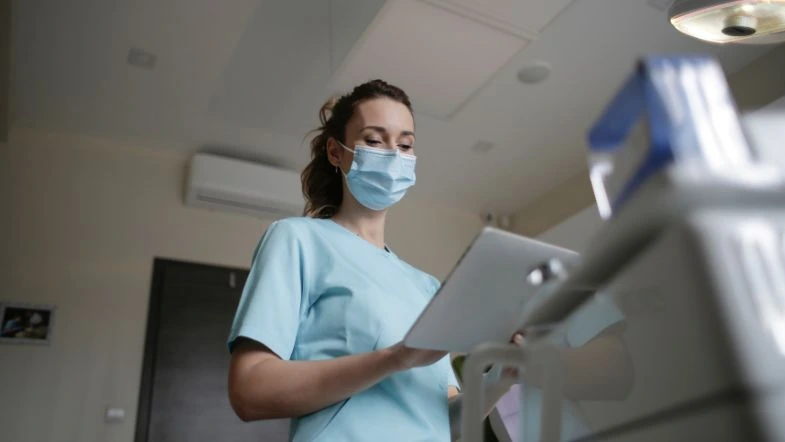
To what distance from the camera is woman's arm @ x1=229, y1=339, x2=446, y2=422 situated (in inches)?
31.5

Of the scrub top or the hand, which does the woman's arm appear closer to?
the hand

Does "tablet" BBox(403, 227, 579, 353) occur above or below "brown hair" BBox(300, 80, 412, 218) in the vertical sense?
below

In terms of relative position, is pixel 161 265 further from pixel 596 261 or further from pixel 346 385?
pixel 596 261

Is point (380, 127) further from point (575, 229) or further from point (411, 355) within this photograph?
point (575, 229)

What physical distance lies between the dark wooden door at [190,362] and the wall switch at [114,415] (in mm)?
75

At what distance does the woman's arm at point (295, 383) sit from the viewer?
800 millimetres

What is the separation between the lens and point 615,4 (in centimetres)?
252

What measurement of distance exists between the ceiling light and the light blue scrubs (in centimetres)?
100

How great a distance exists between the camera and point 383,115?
1.26 meters

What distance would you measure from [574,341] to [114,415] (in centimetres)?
290

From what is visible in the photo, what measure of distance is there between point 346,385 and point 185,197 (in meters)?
2.83

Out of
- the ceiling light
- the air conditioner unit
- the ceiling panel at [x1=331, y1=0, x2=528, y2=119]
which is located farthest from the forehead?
the air conditioner unit

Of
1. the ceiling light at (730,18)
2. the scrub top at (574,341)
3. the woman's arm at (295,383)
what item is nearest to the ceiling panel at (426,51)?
the ceiling light at (730,18)

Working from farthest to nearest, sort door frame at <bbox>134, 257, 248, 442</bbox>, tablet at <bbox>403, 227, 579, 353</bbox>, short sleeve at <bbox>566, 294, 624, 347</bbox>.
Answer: door frame at <bbox>134, 257, 248, 442</bbox> < tablet at <bbox>403, 227, 579, 353</bbox> < short sleeve at <bbox>566, 294, 624, 347</bbox>
